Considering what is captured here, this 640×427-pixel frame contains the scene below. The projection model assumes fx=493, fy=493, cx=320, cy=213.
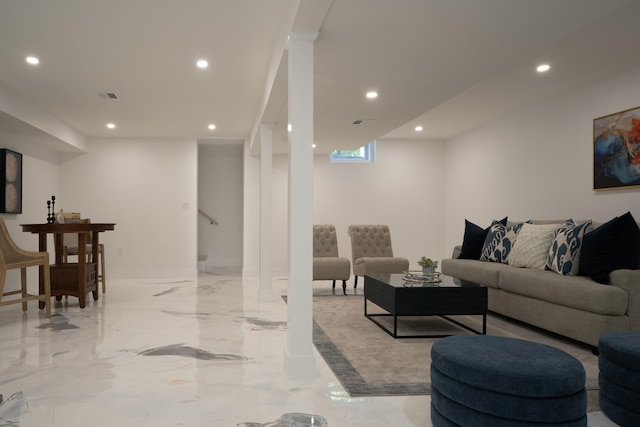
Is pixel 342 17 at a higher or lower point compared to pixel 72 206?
higher

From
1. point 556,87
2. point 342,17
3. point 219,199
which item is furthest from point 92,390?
point 219,199

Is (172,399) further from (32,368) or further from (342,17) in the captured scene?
(342,17)

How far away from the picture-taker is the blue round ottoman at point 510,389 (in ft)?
6.24

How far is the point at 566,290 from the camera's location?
3.75m

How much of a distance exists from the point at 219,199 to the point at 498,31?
780cm

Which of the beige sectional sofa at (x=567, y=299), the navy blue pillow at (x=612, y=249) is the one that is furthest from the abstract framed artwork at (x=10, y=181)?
the navy blue pillow at (x=612, y=249)

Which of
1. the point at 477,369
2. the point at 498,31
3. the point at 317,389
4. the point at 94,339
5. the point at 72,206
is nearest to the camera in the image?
the point at 477,369

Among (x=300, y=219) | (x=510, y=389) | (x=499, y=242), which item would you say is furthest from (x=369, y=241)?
(x=510, y=389)

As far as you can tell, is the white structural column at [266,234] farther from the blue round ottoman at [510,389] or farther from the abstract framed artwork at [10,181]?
the blue round ottoman at [510,389]

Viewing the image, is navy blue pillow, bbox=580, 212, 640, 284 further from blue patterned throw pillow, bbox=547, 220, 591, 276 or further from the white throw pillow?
the white throw pillow

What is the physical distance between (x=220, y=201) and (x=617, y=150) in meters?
7.36

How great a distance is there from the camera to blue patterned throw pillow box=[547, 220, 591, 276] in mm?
4090

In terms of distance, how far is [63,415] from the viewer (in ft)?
7.97

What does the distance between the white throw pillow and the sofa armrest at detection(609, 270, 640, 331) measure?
1.02 meters
